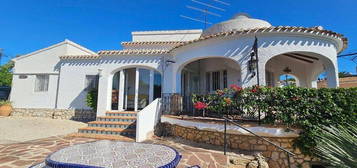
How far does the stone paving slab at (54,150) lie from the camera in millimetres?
4816

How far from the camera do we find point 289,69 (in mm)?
11555

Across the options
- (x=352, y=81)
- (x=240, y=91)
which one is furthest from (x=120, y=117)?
(x=352, y=81)

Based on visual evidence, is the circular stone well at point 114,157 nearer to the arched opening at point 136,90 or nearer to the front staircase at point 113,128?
the front staircase at point 113,128

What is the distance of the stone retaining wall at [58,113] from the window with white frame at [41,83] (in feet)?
5.52

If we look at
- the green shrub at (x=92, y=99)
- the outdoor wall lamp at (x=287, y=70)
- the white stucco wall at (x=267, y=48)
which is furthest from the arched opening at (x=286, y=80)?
the green shrub at (x=92, y=99)

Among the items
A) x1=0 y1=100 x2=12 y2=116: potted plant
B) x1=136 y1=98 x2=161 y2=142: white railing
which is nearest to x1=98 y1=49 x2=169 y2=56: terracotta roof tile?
x1=136 y1=98 x2=161 y2=142: white railing

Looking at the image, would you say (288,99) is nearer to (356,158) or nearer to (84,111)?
(356,158)

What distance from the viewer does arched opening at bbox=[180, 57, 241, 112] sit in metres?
10.6

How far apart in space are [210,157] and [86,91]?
11.1m

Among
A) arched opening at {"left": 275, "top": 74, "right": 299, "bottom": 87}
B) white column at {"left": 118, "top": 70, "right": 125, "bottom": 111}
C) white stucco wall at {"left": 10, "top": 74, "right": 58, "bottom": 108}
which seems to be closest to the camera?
white column at {"left": 118, "top": 70, "right": 125, "bottom": 111}

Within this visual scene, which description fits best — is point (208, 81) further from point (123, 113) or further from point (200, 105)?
point (123, 113)

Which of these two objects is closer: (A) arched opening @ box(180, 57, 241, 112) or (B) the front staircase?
(B) the front staircase

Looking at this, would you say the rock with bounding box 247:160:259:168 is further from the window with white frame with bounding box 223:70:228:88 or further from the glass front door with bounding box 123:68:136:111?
the glass front door with bounding box 123:68:136:111

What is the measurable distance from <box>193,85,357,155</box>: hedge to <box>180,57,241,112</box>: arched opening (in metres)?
4.33
